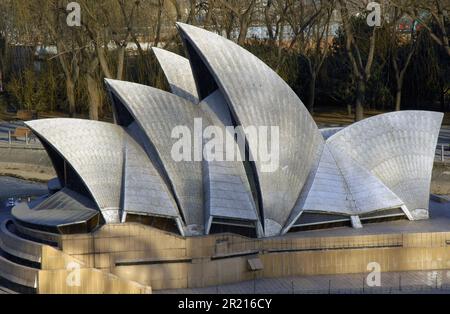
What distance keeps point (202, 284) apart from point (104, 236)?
219 centimetres

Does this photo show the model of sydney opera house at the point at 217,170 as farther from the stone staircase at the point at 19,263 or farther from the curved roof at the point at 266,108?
the stone staircase at the point at 19,263

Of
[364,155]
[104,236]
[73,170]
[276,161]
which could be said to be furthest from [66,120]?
[364,155]

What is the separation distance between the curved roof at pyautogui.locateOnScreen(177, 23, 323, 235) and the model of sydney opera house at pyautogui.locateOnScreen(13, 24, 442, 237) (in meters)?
0.02

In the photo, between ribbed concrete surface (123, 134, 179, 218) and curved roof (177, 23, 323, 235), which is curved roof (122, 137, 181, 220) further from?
curved roof (177, 23, 323, 235)

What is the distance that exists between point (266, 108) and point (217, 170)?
1754 mm

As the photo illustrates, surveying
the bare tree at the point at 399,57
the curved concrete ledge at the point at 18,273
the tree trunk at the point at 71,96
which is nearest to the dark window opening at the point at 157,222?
the curved concrete ledge at the point at 18,273

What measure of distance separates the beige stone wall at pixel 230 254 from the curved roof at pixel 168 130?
861 millimetres

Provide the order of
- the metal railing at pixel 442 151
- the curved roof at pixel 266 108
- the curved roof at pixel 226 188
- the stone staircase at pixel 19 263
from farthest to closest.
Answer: the metal railing at pixel 442 151, the curved roof at pixel 266 108, the curved roof at pixel 226 188, the stone staircase at pixel 19 263

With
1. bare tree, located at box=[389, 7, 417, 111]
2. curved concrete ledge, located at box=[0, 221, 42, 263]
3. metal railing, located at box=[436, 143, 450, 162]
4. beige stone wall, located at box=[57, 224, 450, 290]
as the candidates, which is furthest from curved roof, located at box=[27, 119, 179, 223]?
bare tree, located at box=[389, 7, 417, 111]

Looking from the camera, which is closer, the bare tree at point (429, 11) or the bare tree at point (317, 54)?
the bare tree at point (429, 11)

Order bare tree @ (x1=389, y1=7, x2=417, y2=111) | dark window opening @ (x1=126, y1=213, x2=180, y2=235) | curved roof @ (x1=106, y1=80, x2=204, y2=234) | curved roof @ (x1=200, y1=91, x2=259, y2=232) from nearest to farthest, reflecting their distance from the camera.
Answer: dark window opening @ (x1=126, y1=213, x2=180, y2=235) → curved roof @ (x1=200, y1=91, x2=259, y2=232) → curved roof @ (x1=106, y1=80, x2=204, y2=234) → bare tree @ (x1=389, y1=7, x2=417, y2=111)

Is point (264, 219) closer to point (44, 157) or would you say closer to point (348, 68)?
point (44, 157)

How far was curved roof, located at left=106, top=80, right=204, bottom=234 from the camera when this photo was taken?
20078 millimetres

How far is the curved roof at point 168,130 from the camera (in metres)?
20.1
